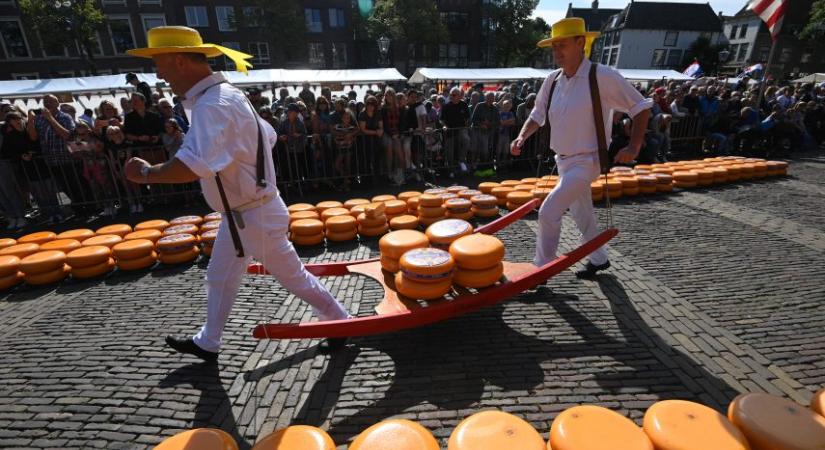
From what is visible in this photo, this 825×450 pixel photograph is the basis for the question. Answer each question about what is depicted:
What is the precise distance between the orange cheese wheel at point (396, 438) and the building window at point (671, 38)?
79989 mm

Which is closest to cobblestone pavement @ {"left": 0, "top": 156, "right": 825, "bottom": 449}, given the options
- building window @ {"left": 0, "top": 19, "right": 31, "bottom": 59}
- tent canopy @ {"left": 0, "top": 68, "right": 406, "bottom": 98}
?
tent canopy @ {"left": 0, "top": 68, "right": 406, "bottom": 98}

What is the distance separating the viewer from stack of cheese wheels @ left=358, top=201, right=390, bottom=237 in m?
6.17

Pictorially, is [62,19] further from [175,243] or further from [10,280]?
[175,243]

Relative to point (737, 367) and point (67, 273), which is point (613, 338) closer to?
point (737, 367)

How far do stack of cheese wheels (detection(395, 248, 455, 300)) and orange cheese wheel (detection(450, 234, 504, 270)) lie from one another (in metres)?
0.09

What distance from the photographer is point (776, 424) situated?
1958 mm

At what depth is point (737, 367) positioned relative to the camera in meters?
3.21

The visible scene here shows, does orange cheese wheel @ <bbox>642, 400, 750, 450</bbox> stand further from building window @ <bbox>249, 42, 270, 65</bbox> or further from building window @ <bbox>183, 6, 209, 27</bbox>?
building window @ <bbox>183, 6, 209, 27</bbox>

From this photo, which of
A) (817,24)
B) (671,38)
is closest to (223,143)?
(817,24)

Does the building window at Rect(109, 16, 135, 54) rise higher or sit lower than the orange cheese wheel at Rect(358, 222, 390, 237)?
higher

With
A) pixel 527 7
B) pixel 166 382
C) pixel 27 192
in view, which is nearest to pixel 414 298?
pixel 166 382

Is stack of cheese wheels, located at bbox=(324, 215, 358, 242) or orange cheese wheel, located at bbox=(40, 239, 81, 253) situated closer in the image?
orange cheese wheel, located at bbox=(40, 239, 81, 253)

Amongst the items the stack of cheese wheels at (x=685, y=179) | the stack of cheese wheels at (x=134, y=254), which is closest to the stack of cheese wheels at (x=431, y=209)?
the stack of cheese wheels at (x=134, y=254)

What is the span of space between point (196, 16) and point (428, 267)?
170ft
